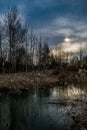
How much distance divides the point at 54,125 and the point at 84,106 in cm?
325

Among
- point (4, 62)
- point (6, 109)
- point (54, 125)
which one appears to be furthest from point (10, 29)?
point (54, 125)

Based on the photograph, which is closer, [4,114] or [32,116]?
[32,116]

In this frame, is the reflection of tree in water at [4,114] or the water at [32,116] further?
the reflection of tree in water at [4,114]

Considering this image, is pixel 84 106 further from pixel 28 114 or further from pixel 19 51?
pixel 19 51

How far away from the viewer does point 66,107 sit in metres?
14.4

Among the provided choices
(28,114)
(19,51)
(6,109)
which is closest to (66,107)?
(28,114)

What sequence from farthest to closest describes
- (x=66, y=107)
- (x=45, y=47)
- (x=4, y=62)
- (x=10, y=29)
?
(x=45, y=47) < (x=4, y=62) < (x=10, y=29) < (x=66, y=107)

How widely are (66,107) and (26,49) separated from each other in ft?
126

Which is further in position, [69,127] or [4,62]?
[4,62]

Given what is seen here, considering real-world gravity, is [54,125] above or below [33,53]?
below

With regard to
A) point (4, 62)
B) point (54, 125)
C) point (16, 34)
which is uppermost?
point (16, 34)

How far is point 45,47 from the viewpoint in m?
69.6

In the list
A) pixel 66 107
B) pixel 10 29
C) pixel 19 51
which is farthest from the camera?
pixel 19 51

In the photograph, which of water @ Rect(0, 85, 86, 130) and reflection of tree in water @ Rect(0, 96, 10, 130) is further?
reflection of tree in water @ Rect(0, 96, 10, 130)
